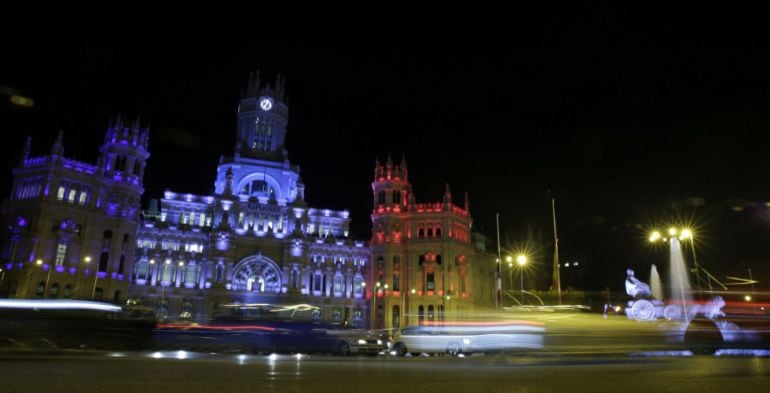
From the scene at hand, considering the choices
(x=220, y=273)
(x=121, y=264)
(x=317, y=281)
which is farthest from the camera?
(x=317, y=281)

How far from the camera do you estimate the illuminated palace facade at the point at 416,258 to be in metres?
82.2

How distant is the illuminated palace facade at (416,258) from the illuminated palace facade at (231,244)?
186mm

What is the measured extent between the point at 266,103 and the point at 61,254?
155 feet

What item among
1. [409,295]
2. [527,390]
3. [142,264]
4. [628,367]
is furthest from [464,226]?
[527,390]

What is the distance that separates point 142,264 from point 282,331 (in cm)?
5661

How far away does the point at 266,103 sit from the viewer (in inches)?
3984

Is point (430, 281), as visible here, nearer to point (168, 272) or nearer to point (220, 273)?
point (220, 273)

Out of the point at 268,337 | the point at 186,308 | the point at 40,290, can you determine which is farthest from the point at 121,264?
the point at 268,337

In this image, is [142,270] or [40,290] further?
[142,270]

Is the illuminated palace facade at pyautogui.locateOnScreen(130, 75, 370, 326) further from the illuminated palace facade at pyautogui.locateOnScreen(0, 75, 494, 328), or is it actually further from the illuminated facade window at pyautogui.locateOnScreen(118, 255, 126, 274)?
the illuminated facade window at pyautogui.locateOnScreen(118, 255, 126, 274)

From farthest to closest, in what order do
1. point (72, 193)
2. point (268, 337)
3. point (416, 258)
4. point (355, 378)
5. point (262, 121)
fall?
1. point (262, 121)
2. point (416, 258)
3. point (72, 193)
4. point (268, 337)
5. point (355, 378)

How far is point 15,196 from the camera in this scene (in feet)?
226

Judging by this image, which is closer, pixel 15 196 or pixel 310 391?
pixel 310 391

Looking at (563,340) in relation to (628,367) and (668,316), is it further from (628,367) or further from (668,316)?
(668,316)
